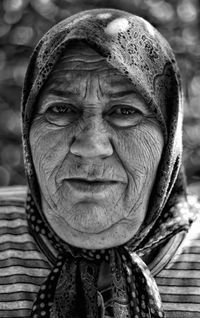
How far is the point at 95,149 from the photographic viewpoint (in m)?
2.25

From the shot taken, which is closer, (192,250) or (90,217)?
(90,217)

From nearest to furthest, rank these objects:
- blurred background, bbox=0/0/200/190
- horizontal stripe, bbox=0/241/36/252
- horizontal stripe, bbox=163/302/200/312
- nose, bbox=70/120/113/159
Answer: nose, bbox=70/120/113/159, horizontal stripe, bbox=163/302/200/312, horizontal stripe, bbox=0/241/36/252, blurred background, bbox=0/0/200/190

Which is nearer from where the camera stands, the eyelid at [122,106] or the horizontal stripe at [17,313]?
the eyelid at [122,106]

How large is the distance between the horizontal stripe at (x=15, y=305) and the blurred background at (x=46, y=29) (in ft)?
8.63

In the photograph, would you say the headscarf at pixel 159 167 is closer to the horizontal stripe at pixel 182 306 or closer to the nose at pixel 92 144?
the horizontal stripe at pixel 182 306

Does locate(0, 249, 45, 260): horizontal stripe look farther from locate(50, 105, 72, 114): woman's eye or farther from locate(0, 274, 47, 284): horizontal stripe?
locate(50, 105, 72, 114): woman's eye

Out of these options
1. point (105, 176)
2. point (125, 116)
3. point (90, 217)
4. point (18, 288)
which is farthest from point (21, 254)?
point (125, 116)

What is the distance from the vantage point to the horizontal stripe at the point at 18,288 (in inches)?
101

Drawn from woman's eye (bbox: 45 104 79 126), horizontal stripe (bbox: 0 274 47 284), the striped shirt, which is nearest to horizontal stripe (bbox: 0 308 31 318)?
the striped shirt

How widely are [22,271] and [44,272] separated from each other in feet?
0.28

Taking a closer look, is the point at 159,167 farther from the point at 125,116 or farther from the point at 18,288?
the point at 18,288

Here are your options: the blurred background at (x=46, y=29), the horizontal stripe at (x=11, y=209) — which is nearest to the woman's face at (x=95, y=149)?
the horizontal stripe at (x=11, y=209)

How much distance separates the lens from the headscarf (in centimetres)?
230

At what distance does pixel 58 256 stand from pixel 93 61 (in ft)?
2.40
